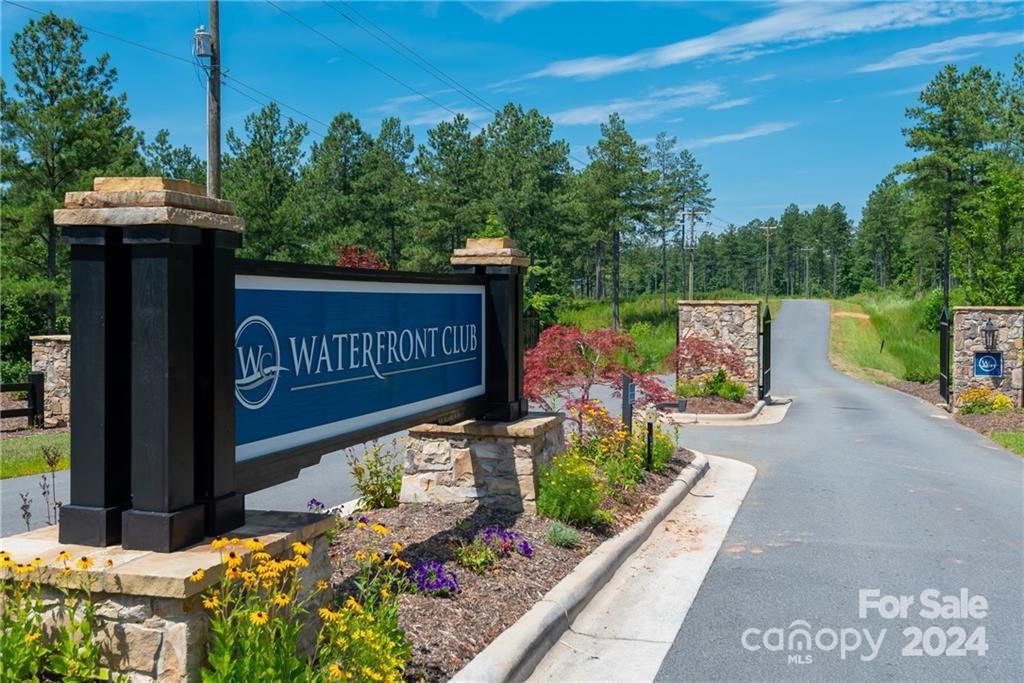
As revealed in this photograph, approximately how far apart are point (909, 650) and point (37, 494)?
936 cm

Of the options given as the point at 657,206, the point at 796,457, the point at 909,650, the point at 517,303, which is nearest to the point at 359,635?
the point at 909,650

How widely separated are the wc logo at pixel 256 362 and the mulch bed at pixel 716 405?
14.5 m

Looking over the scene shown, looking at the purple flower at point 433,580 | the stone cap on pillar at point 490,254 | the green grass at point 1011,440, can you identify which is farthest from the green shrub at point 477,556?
the green grass at point 1011,440

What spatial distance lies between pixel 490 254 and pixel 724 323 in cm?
1386

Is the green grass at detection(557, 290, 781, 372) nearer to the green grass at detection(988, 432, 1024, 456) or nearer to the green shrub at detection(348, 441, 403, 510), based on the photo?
the green grass at detection(988, 432, 1024, 456)

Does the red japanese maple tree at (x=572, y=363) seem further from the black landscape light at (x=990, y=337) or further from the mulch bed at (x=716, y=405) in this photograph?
the black landscape light at (x=990, y=337)

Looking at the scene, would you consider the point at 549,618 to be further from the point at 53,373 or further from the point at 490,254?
the point at 53,373

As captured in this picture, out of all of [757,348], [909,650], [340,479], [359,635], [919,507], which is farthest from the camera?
[757,348]

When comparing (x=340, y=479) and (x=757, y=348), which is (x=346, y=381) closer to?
(x=340, y=479)

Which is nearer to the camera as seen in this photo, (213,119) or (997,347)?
(213,119)

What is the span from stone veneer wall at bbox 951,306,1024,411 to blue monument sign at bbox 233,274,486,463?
1623 centimetres

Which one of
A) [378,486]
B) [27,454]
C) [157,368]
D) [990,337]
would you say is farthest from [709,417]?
[157,368]

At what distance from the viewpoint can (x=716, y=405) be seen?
1873 centimetres

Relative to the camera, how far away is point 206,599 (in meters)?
3.29
